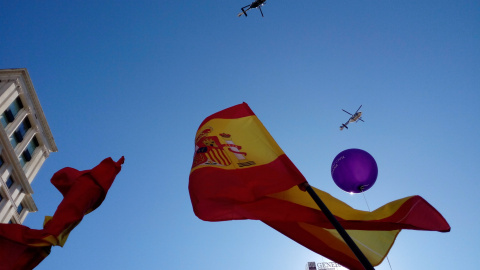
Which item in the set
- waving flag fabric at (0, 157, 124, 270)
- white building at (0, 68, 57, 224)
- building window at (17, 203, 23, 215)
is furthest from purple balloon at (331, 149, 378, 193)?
building window at (17, 203, 23, 215)

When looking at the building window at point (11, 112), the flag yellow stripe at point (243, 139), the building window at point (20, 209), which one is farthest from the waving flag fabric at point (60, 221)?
the building window at point (20, 209)

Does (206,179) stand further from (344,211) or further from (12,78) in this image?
(12,78)

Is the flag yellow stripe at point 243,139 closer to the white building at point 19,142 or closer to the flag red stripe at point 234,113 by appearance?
the flag red stripe at point 234,113

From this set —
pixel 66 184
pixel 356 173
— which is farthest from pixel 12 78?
Result: pixel 356 173

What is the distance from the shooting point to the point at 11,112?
1018 inches

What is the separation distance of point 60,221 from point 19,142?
30.7m

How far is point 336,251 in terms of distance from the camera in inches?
158

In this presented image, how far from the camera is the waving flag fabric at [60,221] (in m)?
2.83

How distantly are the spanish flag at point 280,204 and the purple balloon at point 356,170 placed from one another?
105 cm

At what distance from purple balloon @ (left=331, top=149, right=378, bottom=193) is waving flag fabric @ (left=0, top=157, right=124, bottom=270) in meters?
3.96

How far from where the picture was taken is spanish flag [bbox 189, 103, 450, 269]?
11.4 feet

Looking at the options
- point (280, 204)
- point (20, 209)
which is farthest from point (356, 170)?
point (20, 209)

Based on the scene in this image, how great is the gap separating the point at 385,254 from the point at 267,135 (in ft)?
7.74

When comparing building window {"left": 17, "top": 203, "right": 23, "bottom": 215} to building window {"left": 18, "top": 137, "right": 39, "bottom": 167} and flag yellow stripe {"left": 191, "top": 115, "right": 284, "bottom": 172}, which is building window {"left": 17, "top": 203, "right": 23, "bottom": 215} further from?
flag yellow stripe {"left": 191, "top": 115, "right": 284, "bottom": 172}
